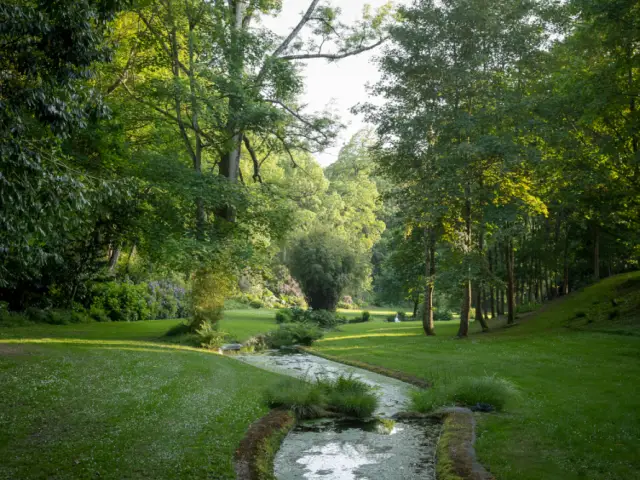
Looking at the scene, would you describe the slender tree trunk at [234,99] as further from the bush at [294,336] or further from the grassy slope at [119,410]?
the grassy slope at [119,410]

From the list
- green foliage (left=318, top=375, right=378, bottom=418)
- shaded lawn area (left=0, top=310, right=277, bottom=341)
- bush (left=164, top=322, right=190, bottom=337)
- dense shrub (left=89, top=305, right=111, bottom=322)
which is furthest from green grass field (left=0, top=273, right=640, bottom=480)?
dense shrub (left=89, top=305, right=111, bottom=322)

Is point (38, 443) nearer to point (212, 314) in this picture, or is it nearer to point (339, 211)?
point (212, 314)

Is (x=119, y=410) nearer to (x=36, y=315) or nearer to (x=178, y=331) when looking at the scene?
(x=178, y=331)

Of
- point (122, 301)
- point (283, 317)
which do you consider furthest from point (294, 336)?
point (122, 301)

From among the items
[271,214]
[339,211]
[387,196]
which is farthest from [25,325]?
[339,211]

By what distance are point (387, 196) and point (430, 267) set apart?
461 centimetres

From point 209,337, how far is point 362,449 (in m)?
14.5

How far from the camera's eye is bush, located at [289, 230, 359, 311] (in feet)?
143

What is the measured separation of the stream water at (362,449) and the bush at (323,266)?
30.2 meters

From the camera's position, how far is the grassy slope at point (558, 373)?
315 inches

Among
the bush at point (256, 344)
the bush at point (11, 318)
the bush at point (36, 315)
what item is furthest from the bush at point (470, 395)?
the bush at point (36, 315)

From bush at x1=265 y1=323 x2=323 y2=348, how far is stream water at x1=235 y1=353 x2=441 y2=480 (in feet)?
42.3

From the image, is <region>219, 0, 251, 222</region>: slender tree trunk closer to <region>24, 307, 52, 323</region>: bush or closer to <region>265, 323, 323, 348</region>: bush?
<region>265, 323, 323, 348</region>: bush

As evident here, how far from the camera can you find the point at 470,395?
11.9m
